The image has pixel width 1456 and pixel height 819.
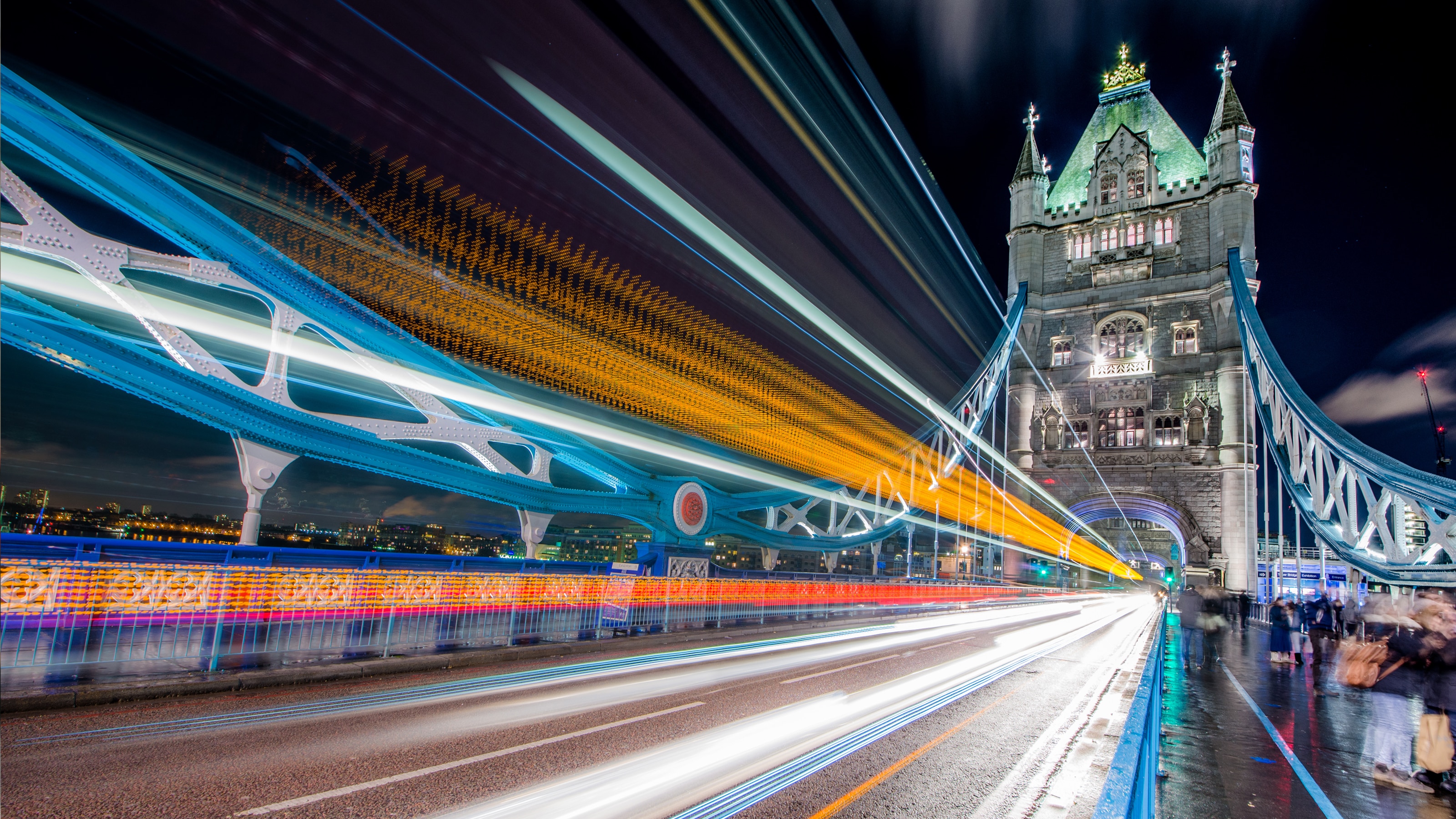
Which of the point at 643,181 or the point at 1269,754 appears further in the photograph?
the point at 643,181

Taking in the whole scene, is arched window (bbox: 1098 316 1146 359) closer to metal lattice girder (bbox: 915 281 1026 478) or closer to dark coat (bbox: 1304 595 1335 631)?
metal lattice girder (bbox: 915 281 1026 478)

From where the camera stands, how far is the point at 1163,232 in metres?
46.6

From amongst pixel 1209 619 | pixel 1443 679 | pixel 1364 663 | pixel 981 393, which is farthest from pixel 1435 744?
pixel 981 393

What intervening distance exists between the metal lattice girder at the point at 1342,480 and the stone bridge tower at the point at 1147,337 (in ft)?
6.52

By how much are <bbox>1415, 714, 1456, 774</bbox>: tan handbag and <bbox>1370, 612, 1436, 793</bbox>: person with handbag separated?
22 centimetres

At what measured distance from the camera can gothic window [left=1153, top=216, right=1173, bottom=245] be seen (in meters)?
46.3

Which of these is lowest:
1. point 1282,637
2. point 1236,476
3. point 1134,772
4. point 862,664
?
point 862,664

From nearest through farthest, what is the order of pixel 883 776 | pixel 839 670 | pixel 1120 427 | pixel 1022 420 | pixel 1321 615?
1. pixel 883 776
2. pixel 839 670
3. pixel 1321 615
4. pixel 1120 427
5. pixel 1022 420

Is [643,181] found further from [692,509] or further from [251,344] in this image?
[251,344]

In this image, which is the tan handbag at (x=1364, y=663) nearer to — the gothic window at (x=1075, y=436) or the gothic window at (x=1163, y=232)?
the gothic window at (x=1075, y=436)

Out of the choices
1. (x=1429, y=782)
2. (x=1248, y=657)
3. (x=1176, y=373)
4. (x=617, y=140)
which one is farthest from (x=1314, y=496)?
(x=617, y=140)

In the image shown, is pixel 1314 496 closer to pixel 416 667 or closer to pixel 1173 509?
pixel 1173 509

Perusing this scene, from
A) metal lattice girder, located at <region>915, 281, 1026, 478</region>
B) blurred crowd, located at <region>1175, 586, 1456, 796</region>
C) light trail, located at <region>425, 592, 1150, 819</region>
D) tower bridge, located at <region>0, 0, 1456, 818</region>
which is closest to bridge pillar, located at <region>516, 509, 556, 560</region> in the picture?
tower bridge, located at <region>0, 0, 1456, 818</region>

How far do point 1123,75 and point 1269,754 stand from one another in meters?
64.2
